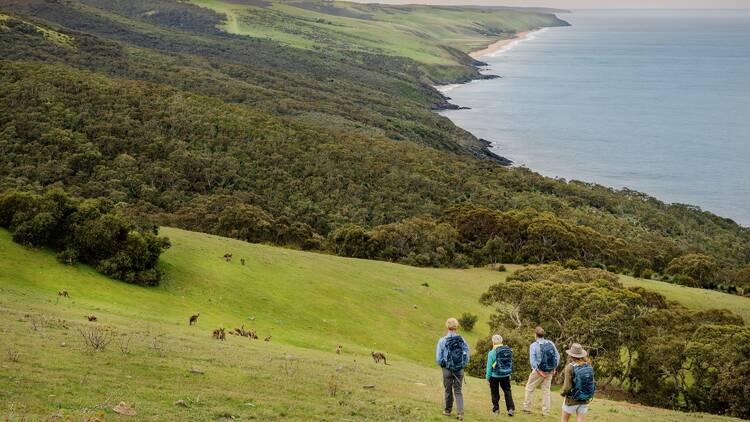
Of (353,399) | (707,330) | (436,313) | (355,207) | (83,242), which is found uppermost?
(353,399)

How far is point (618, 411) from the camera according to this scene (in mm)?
20938

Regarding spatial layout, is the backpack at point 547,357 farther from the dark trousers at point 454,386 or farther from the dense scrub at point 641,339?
the dense scrub at point 641,339

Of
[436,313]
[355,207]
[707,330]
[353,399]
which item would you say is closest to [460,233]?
[355,207]

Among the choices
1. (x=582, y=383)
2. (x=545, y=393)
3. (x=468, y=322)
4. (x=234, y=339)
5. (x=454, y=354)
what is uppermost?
(x=582, y=383)

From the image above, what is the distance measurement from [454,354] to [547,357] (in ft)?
9.69

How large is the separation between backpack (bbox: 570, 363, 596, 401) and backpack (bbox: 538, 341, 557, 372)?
2.34 metres

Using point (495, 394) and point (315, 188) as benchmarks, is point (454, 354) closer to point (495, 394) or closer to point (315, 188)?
point (495, 394)

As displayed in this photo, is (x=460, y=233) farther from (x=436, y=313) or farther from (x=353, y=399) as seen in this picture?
(x=353, y=399)

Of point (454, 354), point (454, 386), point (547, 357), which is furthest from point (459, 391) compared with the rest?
point (547, 357)

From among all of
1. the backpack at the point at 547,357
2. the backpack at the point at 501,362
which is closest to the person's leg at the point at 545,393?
the backpack at the point at 547,357

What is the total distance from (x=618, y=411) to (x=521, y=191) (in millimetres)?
101378

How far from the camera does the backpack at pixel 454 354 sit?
15.6 metres

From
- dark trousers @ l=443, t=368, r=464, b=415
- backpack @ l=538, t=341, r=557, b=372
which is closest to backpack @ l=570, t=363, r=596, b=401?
backpack @ l=538, t=341, r=557, b=372

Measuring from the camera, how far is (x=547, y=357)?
16891mm
